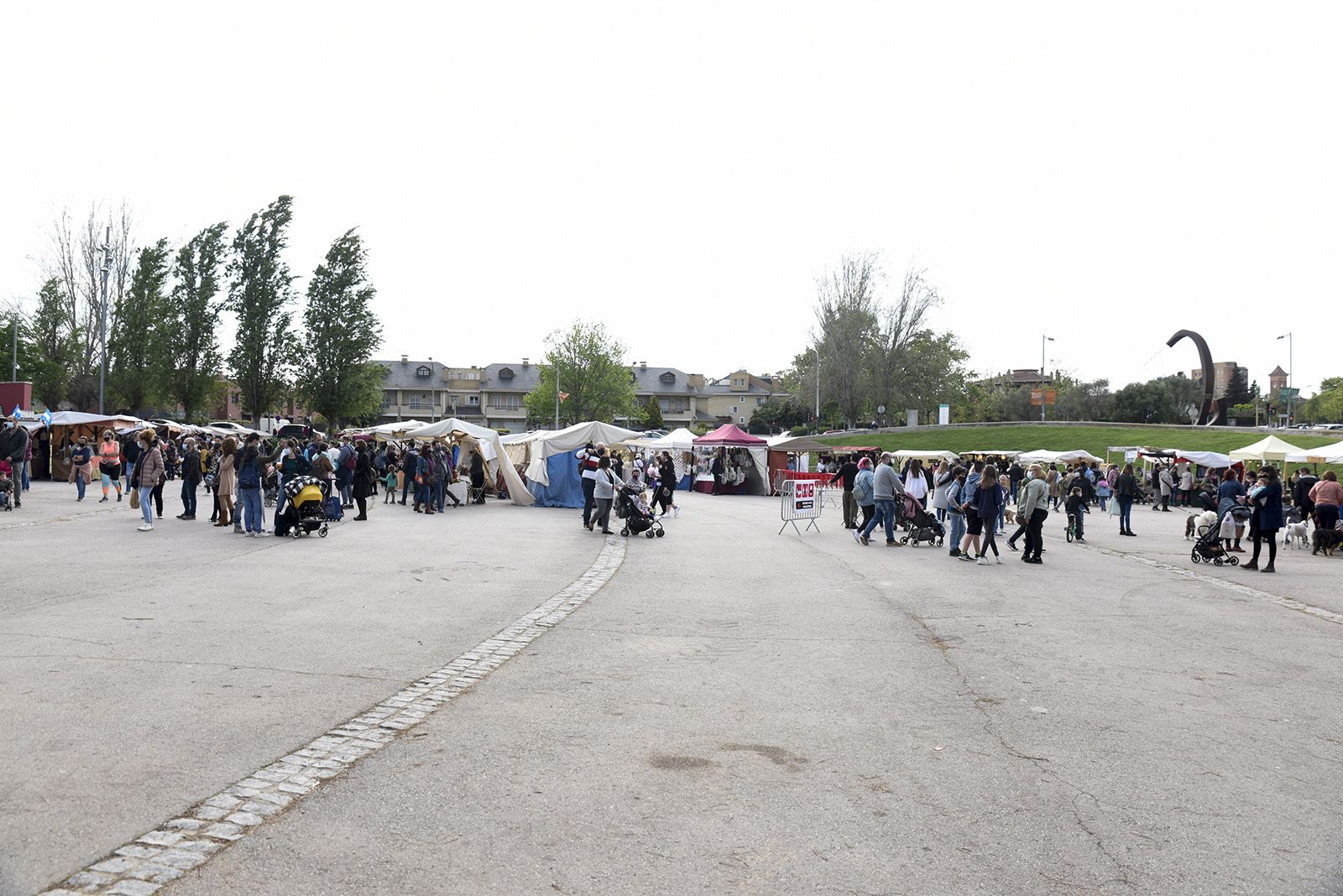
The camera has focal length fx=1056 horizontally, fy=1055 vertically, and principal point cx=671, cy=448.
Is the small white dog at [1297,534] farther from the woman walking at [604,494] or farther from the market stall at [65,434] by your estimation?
the market stall at [65,434]

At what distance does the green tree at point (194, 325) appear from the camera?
60469 mm

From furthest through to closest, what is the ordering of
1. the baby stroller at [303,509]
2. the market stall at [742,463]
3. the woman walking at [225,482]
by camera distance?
the market stall at [742,463]
the woman walking at [225,482]
the baby stroller at [303,509]

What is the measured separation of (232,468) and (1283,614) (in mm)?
17504

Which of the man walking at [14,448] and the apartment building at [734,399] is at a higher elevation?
the apartment building at [734,399]

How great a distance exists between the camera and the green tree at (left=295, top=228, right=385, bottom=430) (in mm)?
67625

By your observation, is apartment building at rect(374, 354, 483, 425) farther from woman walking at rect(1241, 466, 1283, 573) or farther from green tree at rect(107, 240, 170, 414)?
woman walking at rect(1241, 466, 1283, 573)

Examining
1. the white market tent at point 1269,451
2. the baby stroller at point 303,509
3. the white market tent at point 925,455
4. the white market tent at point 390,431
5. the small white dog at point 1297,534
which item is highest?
the white market tent at point 390,431

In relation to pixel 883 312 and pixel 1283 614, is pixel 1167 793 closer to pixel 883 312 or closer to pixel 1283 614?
pixel 1283 614

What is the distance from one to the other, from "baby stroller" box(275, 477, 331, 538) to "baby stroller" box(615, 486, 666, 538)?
5.68 m

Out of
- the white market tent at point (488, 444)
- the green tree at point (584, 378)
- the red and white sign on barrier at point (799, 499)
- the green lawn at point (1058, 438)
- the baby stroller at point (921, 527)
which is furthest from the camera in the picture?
the green tree at point (584, 378)

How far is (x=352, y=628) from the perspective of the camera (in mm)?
9117

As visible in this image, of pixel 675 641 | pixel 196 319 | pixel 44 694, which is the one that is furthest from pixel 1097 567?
pixel 196 319

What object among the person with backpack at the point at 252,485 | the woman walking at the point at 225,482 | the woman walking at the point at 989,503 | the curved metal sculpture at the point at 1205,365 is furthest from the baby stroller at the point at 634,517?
the curved metal sculpture at the point at 1205,365

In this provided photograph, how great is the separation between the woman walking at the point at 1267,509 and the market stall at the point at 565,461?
17.2 metres
